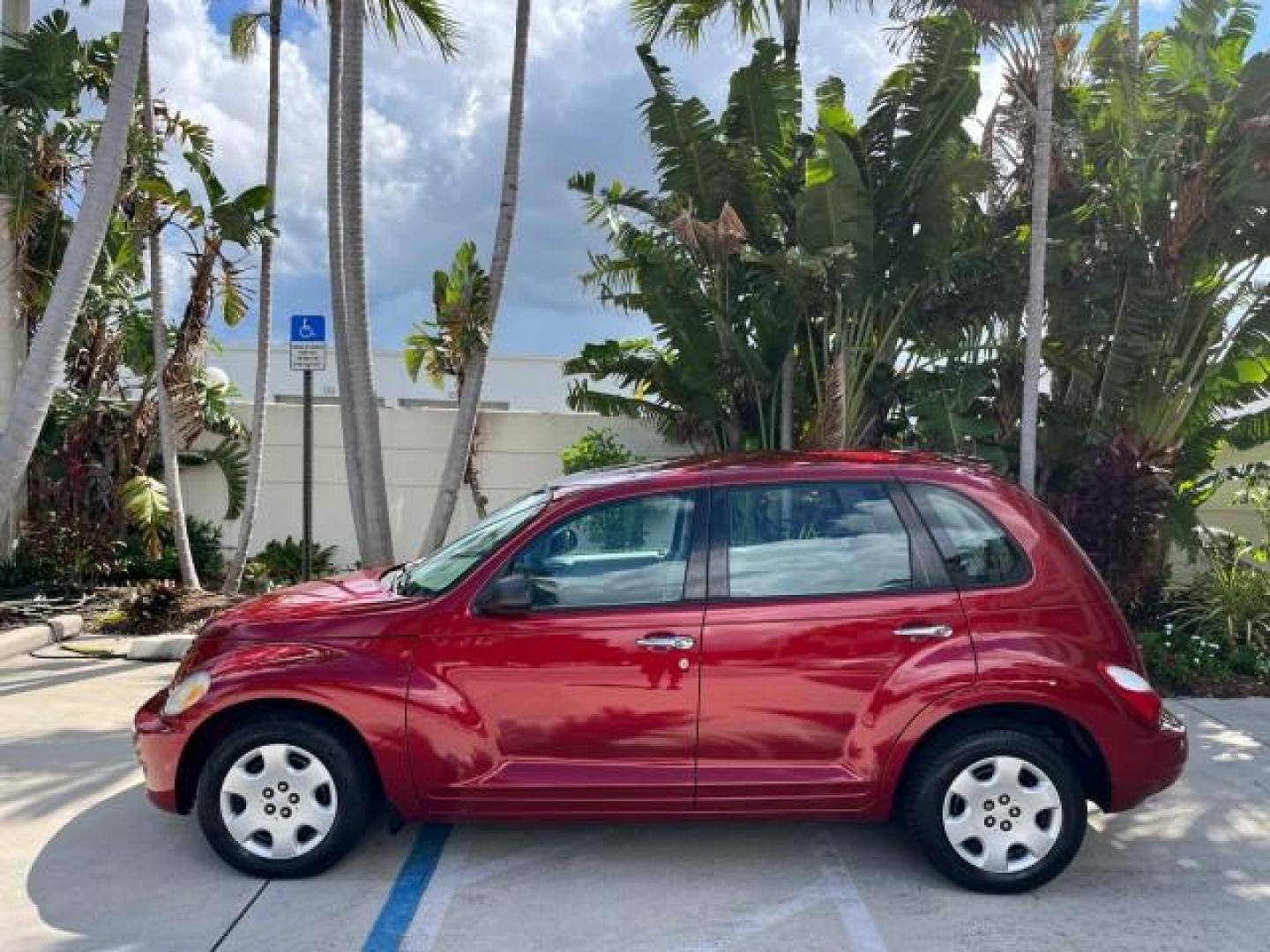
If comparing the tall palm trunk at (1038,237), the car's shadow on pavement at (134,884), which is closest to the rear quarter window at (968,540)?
the car's shadow on pavement at (134,884)

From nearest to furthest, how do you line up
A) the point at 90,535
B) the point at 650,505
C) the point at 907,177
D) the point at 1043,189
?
the point at 650,505 → the point at 1043,189 → the point at 907,177 → the point at 90,535

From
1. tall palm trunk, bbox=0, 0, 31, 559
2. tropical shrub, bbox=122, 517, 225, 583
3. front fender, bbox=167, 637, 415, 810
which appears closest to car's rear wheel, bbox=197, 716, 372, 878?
front fender, bbox=167, 637, 415, 810

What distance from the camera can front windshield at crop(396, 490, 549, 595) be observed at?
425 centimetres

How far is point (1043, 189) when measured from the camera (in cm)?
766

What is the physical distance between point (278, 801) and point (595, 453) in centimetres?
691

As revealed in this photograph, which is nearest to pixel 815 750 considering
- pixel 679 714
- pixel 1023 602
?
pixel 679 714

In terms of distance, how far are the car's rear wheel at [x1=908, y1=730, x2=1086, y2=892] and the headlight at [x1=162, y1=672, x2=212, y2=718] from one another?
2.93 metres

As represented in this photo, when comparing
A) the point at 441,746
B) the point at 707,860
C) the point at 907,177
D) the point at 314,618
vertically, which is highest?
the point at 907,177

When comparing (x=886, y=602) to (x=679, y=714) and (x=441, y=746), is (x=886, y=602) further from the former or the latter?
(x=441, y=746)

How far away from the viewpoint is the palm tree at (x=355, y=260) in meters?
8.56

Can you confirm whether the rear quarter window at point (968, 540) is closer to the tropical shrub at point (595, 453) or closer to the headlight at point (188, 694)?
the headlight at point (188, 694)

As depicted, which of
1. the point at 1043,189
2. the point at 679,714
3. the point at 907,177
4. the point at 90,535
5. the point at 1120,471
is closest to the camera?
the point at 679,714

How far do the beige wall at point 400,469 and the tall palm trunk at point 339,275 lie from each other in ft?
6.78

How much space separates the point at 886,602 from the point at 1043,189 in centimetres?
507
